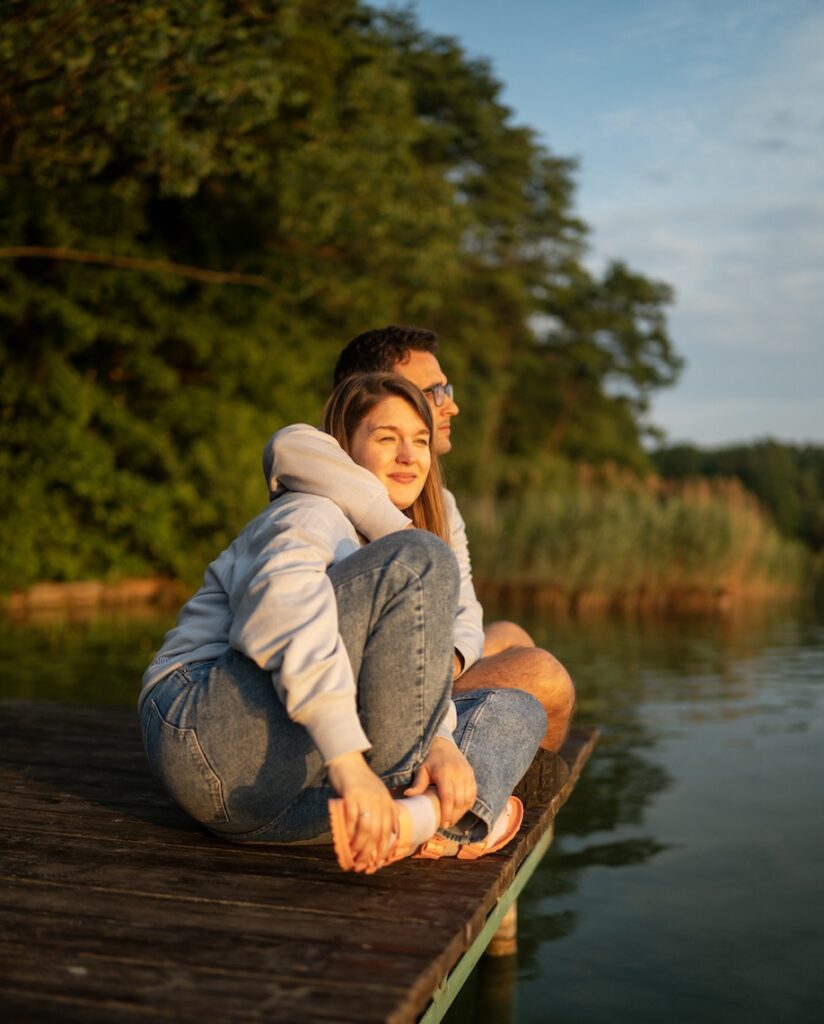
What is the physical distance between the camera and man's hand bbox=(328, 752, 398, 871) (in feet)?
5.61

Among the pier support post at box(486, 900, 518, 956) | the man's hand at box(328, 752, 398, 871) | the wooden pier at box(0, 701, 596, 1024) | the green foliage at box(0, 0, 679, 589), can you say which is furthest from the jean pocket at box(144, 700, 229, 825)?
the green foliage at box(0, 0, 679, 589)

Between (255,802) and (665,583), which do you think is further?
(665,583)

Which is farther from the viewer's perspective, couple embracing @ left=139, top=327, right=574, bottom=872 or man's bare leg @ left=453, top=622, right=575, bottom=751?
man's bare leg @ left=453, top=622, right=575, bottom=751

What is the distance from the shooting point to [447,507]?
297 cm

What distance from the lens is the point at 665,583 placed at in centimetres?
1280

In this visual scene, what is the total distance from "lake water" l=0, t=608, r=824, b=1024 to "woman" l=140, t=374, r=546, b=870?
926 mm

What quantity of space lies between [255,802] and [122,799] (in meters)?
0.71

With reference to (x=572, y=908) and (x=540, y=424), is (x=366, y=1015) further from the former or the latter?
(x=540, y=424)

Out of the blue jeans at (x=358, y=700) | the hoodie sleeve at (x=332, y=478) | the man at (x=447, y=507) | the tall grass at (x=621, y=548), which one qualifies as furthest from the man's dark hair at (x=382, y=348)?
the tall grass at (x=621, y=548)

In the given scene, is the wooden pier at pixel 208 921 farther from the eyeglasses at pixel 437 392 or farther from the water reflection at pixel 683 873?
the eyeglasses at pixel 437 392

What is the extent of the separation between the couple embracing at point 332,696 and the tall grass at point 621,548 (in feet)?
33.9

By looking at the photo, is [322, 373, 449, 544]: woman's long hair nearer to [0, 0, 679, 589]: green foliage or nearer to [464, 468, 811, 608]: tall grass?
[0, 0, 679, 589]: green foliage

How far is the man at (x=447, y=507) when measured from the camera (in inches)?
81.8

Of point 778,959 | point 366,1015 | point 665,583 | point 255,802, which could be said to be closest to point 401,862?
point 255,802
